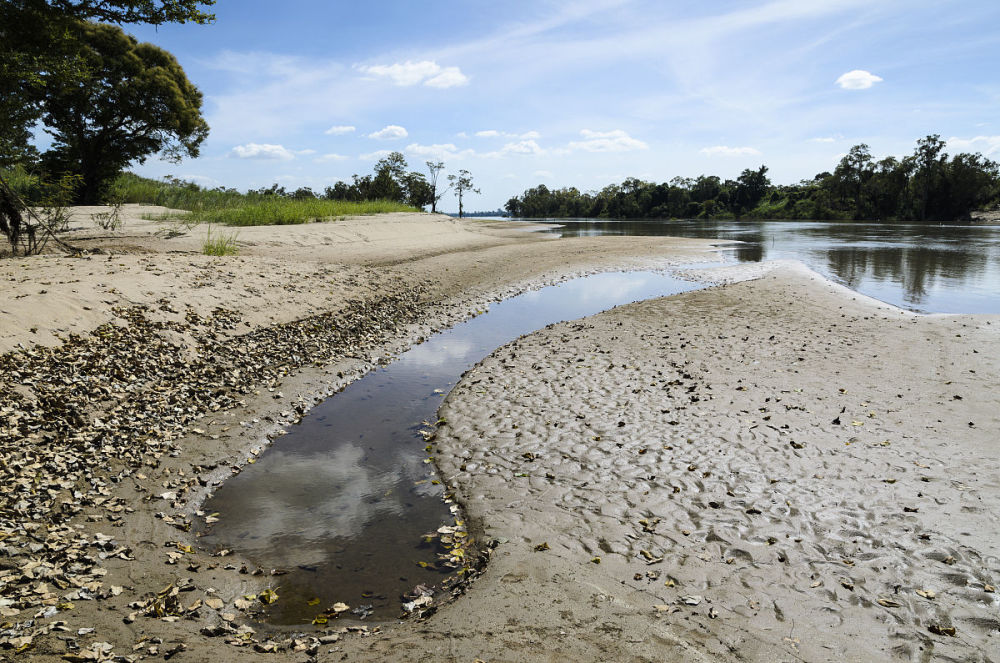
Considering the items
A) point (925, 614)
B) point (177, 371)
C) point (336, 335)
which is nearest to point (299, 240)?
point (336, 335)

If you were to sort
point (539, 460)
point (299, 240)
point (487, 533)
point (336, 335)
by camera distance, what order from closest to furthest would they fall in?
point (487, 533) → point (539, 460) → point (336, 335) → point (299, 240)

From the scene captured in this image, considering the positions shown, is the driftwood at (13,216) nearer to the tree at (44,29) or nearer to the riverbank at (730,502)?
A: the tree at (44,29)

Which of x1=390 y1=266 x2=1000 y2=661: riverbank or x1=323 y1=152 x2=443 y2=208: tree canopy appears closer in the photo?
x1=390 y1=266 x2=1000 y2=661: riverbank

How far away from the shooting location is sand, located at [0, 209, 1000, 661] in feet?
13.2

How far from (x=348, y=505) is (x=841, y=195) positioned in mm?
139229

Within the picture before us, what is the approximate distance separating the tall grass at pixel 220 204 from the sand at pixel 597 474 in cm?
1226

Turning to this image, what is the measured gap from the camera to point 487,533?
5484 millimetres

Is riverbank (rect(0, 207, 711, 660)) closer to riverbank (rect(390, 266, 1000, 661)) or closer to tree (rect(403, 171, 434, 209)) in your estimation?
riverbank (rect(390, 266, 1000, 661))

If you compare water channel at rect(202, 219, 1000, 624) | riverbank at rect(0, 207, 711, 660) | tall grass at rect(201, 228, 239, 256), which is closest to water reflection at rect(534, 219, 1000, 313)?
water channel at rect(202, 219, 1000, 624)

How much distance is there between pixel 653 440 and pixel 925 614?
3.50 metres

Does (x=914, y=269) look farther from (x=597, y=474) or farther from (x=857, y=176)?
(x=857, y=176)

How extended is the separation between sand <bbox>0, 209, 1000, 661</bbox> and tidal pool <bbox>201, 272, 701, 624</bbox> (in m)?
0.30

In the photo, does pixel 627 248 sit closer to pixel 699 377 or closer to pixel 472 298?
pixel 472 298

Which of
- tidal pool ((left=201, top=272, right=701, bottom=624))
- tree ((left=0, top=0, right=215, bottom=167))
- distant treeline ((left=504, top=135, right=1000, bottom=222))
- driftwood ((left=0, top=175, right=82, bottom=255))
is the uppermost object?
distant treeline ((left=504, top=135, right=1000, bottom=222))
